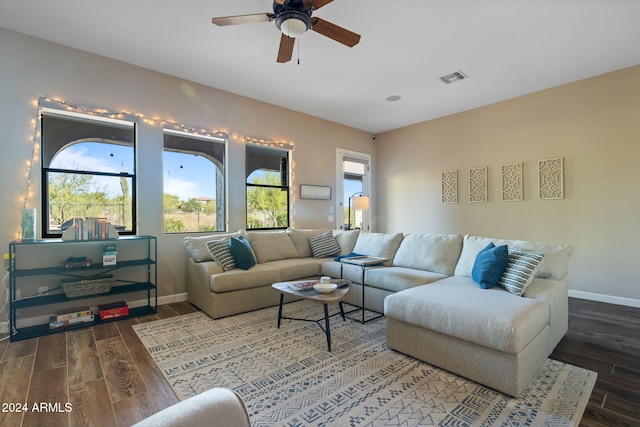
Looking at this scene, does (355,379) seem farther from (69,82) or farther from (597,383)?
(69,82)

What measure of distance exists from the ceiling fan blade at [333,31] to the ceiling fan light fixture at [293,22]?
7cm

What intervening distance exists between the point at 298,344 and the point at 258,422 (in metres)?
0.96

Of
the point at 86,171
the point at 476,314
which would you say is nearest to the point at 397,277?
the point at 476,314

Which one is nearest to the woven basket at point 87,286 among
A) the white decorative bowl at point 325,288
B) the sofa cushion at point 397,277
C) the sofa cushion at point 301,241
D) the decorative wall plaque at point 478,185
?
the sofa cushion at point 301,241

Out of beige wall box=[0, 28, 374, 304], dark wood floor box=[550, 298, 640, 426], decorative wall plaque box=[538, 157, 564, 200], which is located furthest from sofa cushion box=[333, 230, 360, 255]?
decorative wall plaque box=[538, 157, 564, 200]

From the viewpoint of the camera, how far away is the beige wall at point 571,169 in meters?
3.74

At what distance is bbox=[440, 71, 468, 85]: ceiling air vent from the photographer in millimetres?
3865

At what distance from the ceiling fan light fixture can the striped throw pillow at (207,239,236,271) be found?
2.43 meters

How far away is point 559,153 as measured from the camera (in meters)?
4.23

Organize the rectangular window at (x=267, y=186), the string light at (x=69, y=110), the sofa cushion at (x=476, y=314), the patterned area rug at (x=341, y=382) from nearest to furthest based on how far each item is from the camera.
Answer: the patterned area rug at (x=341, y=382) < the sofa cushion at (x=476, y=314) < the string light at (x=69, y=110) < the rectangular window at (x=267, y=186)

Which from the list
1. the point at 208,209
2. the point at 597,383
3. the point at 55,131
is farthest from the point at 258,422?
the point at 55,131

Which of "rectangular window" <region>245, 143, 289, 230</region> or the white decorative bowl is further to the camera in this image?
"rectangular window" <region>245, 143, 289, 230</region>

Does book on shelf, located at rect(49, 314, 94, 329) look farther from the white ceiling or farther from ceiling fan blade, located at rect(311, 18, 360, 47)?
ceiling fan blade, located at rect(311, 18, 360, 47)

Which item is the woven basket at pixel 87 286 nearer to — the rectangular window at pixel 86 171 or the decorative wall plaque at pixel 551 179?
the rectangular window at pixel 86 171
